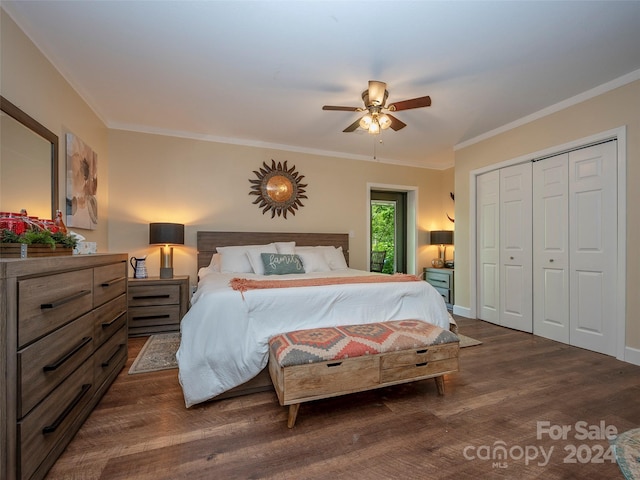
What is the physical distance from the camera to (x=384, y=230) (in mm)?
5668

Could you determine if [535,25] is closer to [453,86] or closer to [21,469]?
[453,86]

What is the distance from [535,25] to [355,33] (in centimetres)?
120

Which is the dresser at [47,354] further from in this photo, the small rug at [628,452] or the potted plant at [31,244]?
the small rug at [628,452]

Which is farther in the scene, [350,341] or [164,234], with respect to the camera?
[164,234]

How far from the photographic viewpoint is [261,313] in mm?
2041

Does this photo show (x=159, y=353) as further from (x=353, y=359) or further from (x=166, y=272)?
(x=353, y=359)

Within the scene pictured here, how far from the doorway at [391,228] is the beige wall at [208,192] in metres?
0.67

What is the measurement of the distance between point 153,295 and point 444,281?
169 inches

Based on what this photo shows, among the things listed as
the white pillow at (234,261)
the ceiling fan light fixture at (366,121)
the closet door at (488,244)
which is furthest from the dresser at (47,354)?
the closet door at (488,244)

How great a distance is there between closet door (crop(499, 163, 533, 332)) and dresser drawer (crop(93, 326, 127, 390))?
13.8 feet

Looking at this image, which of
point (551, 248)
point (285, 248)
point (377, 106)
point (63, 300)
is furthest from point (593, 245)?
point (63, 300)

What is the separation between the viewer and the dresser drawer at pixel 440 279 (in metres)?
4.76

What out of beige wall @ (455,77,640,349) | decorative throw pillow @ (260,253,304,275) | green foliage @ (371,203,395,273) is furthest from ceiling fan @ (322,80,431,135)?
green foliage @ (371,203,395,273)

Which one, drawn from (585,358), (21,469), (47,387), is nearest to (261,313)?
(47,387)
